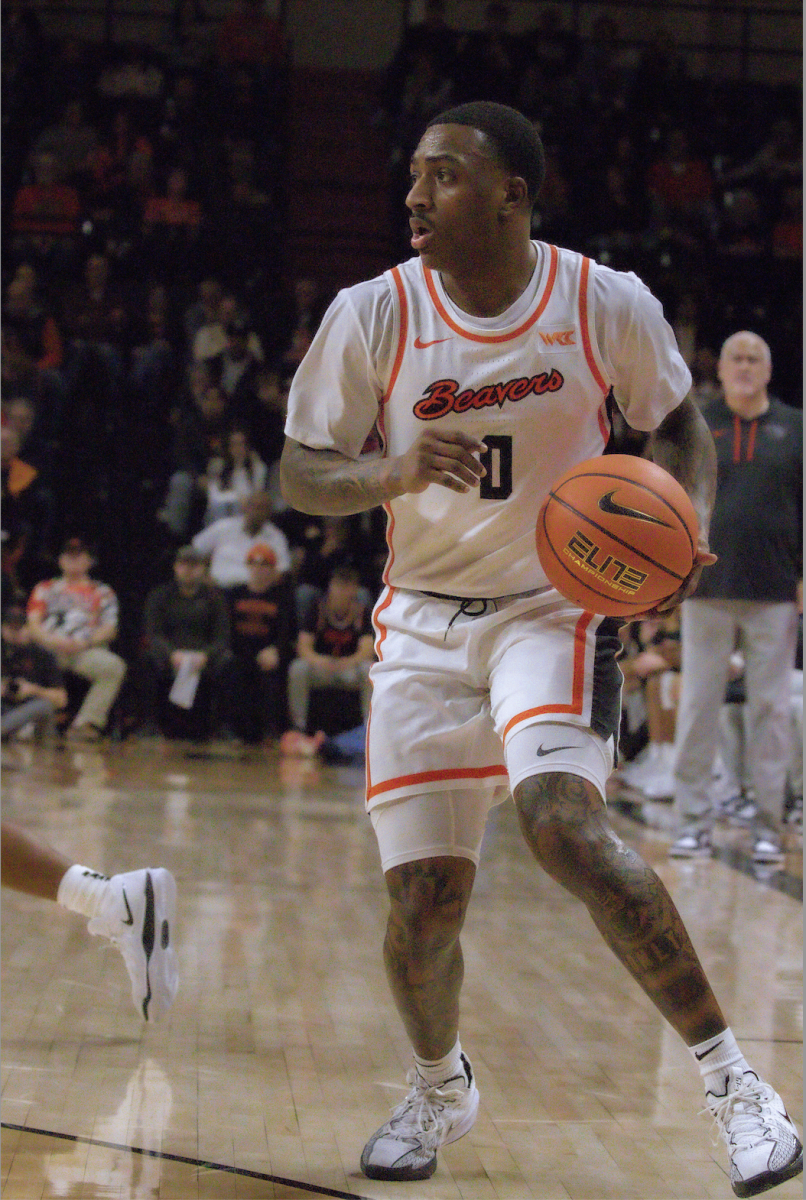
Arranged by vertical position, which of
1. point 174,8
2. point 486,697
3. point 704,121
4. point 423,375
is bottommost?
point 486,697

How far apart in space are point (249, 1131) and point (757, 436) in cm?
429

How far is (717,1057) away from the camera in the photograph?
8.20ft

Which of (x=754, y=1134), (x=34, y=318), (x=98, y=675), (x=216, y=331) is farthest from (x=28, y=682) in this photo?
(x=754, y=1134)

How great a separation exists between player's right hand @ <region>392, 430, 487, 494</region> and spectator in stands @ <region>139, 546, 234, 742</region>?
790 centimetres

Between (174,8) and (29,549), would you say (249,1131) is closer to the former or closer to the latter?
(29,549)

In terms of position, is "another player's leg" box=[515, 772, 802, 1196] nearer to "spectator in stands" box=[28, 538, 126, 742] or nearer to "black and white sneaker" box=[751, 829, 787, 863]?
"black and white sneaker" box=[751, 829, 787, 863]

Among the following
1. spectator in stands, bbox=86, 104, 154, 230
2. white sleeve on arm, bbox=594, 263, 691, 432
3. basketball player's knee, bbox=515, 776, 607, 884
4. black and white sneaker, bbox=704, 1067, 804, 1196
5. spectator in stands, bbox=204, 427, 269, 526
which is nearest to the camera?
black and white sneaker, bbox=704, 1067, 804, 1196

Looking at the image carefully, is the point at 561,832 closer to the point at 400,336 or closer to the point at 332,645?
the point at 400,336

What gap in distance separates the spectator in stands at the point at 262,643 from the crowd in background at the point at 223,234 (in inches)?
6.9

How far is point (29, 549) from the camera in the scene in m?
11.1

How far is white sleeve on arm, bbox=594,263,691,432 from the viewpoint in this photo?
2836 mm

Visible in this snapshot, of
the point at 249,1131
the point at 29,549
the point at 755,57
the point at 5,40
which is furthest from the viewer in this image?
the point at 755,57

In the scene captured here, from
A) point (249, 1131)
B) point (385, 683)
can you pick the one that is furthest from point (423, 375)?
point (249, 1131)

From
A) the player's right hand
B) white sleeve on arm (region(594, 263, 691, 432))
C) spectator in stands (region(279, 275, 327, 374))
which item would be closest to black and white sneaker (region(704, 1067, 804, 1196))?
the player's right hand
